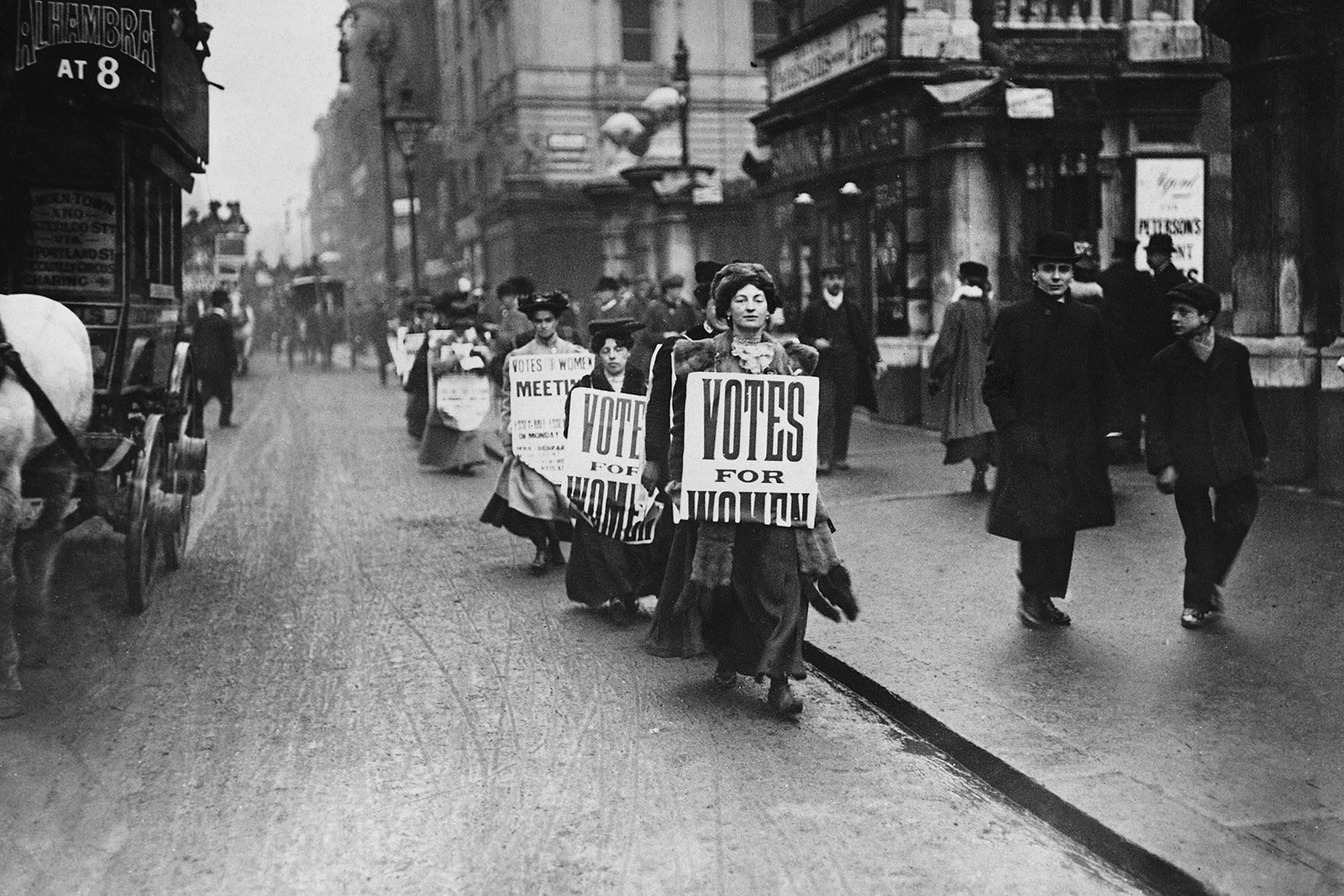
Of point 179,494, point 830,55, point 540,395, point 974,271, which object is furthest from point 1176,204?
point 179,494

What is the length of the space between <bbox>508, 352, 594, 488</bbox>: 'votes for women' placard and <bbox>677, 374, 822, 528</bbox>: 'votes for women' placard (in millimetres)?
3519

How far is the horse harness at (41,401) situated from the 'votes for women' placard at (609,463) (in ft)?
7.88

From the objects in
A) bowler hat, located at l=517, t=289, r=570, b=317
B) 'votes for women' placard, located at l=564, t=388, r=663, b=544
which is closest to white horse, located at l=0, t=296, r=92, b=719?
'votes for women' placard, located at l=564, t=388, r=663, b=544

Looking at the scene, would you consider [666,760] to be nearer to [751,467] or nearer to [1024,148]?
[751,467]

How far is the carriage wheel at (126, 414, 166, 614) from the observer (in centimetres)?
847

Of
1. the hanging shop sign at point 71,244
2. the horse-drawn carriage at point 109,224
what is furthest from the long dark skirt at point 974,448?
the hanging shop sign at point 71,244

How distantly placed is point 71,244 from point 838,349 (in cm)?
718

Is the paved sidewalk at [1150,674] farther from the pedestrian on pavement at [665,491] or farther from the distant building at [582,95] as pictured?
the distant building at [582,95]

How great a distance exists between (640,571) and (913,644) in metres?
1.80

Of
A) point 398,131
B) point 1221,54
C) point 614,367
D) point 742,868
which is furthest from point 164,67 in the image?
point 398,131

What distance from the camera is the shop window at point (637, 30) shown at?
45.9 metres

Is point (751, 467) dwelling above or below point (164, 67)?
below

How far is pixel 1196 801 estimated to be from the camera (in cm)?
500

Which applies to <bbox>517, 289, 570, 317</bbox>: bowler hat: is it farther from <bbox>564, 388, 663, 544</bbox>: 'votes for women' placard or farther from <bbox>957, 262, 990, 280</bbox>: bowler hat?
<bbox>957, 262, 990, 280</bbox>: bowler hat
